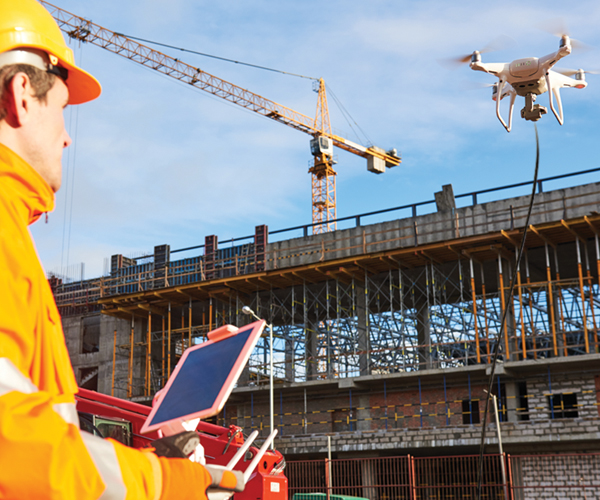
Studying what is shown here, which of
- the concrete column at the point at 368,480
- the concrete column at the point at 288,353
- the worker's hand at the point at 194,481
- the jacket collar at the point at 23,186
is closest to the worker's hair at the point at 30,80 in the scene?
the jacket collar at the point at 23,186

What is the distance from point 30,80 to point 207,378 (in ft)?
3.50

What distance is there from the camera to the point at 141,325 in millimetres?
45844

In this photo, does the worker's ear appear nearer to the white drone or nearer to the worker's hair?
the worker's hair

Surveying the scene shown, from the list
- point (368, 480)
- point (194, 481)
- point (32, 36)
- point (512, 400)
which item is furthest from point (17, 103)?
point (512, 400)

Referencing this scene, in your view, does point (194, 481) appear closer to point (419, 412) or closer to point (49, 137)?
point (49, 137)

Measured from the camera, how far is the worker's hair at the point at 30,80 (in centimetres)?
179

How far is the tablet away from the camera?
224 cm

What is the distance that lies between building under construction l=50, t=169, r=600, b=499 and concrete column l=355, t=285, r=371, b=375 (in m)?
0.08

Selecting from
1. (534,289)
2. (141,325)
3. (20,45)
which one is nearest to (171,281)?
(141,325)

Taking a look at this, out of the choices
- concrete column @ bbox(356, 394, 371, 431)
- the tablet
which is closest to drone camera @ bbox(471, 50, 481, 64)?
the tablet

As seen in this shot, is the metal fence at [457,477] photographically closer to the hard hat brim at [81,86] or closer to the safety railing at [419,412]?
the safety railing at [419,412]

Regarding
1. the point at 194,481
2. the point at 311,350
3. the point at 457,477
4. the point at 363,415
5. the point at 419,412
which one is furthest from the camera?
the point at 311,350

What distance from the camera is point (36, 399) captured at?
143 centimetres

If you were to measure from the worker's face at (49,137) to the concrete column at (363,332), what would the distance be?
34.8m
